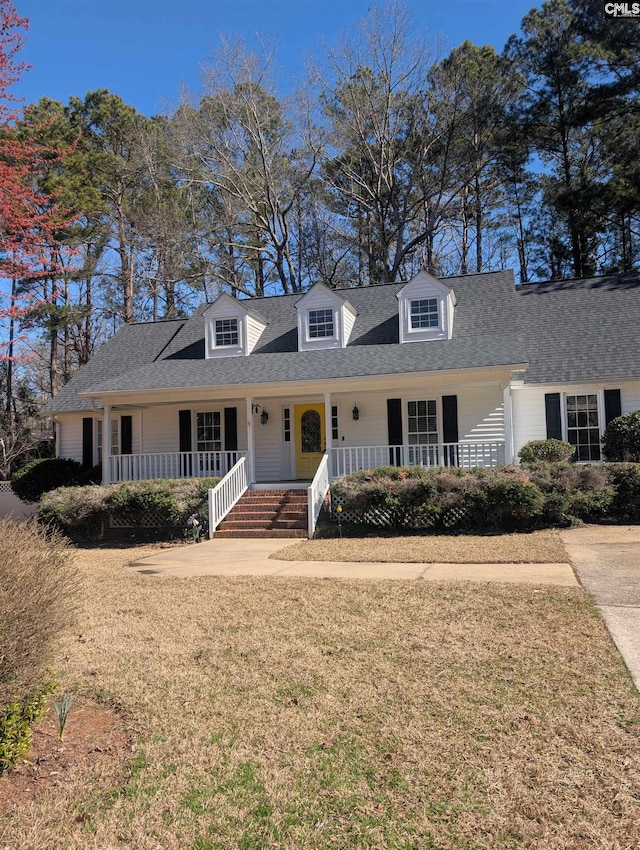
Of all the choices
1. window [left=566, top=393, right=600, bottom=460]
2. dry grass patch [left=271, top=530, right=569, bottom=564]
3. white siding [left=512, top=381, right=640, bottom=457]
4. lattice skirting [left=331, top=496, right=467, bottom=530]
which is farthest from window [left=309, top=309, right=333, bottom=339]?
dry grass patch [left=271, top=530, right=569, bottom=564]

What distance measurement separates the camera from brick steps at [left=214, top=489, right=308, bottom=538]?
42.1 ft

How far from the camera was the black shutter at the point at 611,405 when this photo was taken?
48.4 feet

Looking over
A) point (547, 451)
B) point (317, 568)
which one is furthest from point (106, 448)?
point (547, 451)

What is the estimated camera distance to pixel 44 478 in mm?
18141

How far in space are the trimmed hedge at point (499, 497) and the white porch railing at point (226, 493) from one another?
2957mm

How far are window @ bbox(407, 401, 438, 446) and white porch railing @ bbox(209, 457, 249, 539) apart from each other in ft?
14.6

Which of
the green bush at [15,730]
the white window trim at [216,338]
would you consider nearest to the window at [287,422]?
the white window trim at [216,338]

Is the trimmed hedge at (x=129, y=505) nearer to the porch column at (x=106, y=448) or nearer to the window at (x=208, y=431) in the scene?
the porch column at (x=106, y=448)

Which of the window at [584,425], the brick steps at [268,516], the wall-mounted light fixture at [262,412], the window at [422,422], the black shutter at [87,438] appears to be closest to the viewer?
the brick steps at [268,516]

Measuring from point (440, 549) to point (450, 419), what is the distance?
6065 mm

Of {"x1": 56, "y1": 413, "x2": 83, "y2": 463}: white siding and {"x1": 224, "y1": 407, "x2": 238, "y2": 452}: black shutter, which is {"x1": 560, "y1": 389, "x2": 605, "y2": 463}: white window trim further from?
{"x1": 56, "y1": 413, "x2": 83, "y2": 463}: white siding

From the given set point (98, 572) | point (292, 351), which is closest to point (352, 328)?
point (292, 351)

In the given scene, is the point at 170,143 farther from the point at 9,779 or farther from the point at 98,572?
the point at 9,779

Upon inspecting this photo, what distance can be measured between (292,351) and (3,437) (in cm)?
1948
